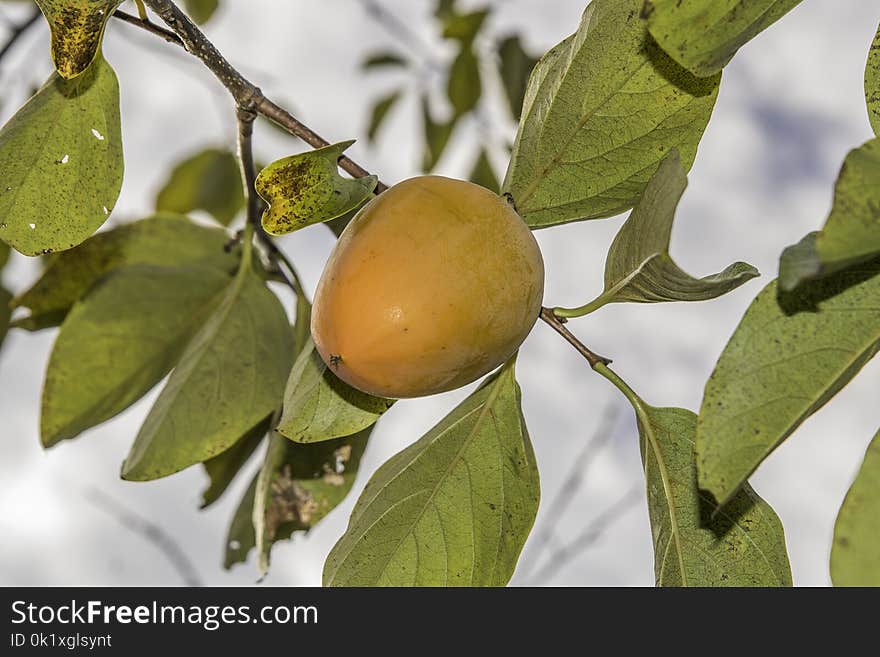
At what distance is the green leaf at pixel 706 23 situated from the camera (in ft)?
3.03

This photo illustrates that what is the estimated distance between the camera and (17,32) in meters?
2.06

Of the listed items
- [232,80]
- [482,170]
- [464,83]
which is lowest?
[232,80]

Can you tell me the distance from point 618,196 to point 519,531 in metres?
0.49

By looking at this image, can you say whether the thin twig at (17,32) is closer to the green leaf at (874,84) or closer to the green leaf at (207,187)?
the green leaf at (207,187)

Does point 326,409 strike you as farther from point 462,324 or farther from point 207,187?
point 207,187

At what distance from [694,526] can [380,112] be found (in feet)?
11.4

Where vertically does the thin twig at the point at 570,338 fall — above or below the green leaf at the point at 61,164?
below

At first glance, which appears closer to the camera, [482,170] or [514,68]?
[514,68]

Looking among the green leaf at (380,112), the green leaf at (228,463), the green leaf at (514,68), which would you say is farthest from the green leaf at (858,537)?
the green leaf at (380,112)

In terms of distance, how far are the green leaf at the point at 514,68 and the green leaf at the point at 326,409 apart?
1.66 metres

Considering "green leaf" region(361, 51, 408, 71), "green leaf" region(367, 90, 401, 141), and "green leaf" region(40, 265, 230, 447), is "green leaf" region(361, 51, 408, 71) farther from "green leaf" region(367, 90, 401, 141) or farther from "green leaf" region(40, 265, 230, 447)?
"green leaf" region(40, 265, 230, 447)

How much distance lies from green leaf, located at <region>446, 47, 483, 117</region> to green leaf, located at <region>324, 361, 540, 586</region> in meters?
2.13

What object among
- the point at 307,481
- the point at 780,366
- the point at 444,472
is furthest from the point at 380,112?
the point at 780,366

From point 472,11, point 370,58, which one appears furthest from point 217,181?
point 370,58
